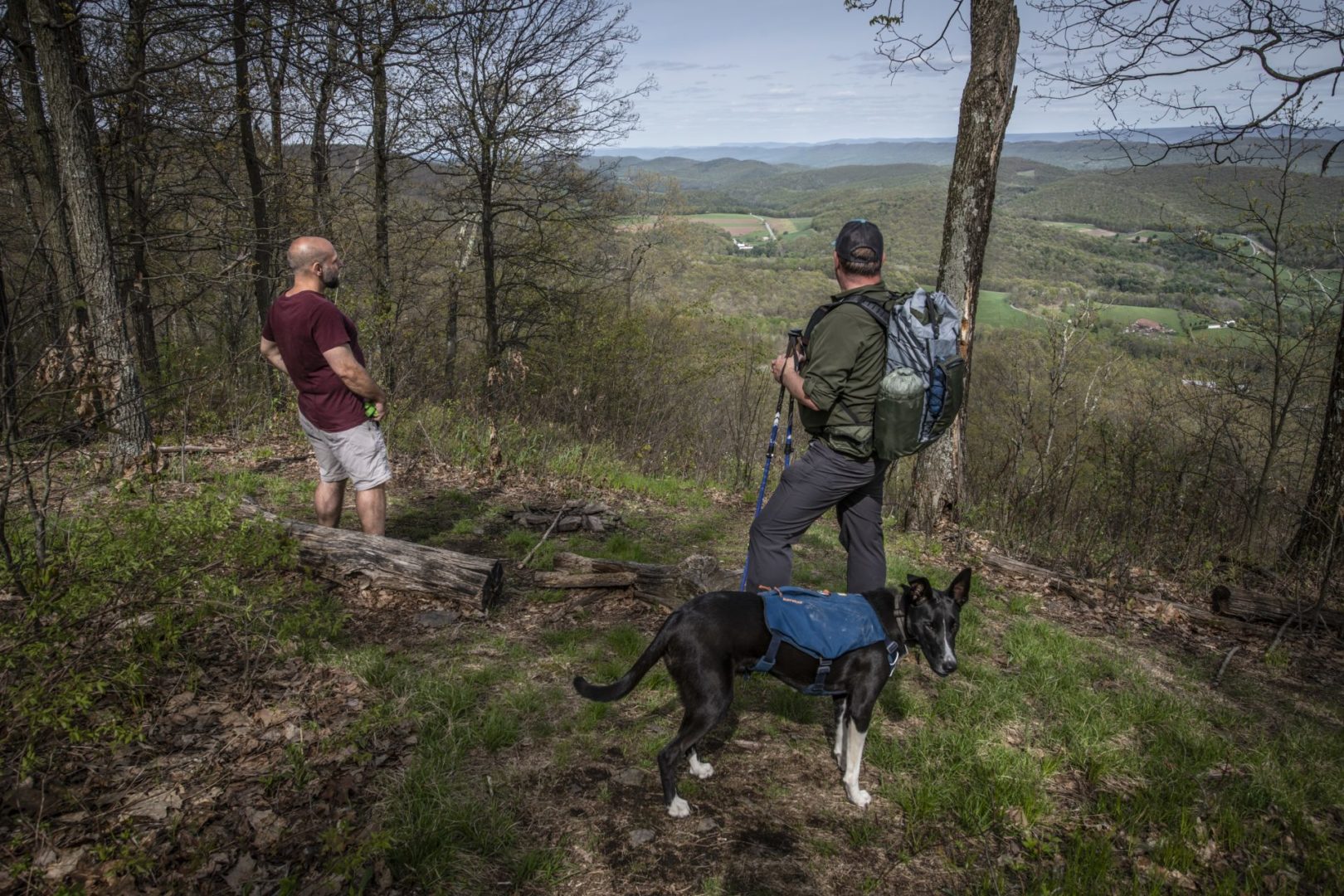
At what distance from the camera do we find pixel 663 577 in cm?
499

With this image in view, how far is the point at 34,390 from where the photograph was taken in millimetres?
3791

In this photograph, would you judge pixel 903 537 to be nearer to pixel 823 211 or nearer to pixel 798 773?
pixel 798 773

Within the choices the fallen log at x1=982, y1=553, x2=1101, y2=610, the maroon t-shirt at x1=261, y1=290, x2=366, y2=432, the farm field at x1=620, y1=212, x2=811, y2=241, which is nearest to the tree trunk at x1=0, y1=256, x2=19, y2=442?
the maroon t-shirt at x1=261, y1=290, x2=366, y2=432

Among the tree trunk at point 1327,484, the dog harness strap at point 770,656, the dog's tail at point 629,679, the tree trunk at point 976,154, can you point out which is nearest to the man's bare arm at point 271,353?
the dog's tail at point 629,679

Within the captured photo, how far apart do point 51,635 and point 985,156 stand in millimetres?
7482

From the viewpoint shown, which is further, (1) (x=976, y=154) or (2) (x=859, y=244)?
(1) (x=976, y=154)

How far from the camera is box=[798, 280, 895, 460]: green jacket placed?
10.9 feet

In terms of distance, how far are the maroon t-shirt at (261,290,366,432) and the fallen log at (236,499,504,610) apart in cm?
76

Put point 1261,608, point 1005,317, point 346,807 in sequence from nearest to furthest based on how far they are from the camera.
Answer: point 346,807 < point 1261,608 < point 1005,317

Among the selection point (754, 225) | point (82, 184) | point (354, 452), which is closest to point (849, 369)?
point (354, 452)

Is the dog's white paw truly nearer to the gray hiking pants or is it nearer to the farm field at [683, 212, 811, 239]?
the gray hiking pants

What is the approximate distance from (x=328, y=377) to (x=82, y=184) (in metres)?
3.78

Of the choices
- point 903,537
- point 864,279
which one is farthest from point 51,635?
point 903,537

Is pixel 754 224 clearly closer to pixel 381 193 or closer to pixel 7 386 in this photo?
pixel 381 193
